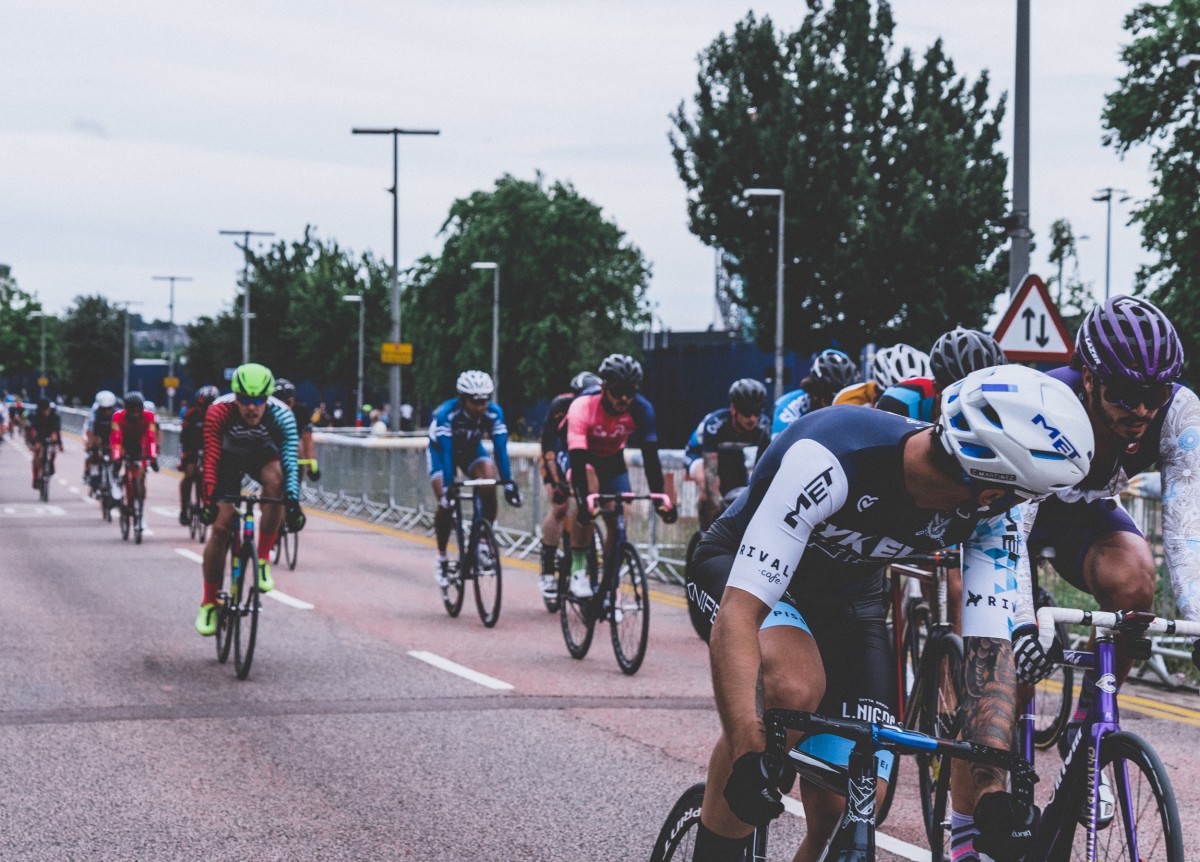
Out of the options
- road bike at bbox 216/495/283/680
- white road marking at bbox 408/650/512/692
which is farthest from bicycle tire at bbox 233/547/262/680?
white road marking at bbox 408/650/512/692

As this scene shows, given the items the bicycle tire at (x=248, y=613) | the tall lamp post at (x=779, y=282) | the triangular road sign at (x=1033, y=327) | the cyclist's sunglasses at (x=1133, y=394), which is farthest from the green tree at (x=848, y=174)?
the cyclist's sunglasses at (x=1133, y=394)

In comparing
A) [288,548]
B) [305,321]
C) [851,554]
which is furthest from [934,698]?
[305,321]

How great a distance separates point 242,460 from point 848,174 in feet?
112

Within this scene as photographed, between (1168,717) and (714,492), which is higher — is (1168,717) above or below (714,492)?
below

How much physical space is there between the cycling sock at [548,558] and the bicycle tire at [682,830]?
778cm

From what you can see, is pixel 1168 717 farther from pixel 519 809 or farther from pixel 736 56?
pixel 736 56

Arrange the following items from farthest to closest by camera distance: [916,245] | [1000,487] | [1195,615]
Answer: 1. [916,245]
2. [1195,615]
3. [1000,487]

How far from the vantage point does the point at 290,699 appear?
870cm

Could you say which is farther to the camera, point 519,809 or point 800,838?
point 519,809

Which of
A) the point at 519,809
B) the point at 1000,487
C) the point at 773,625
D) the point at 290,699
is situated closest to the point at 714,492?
the point at 290,699

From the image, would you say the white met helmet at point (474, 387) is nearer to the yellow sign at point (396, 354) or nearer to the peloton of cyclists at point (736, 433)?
the peloton of cyclists at point (736, 433)

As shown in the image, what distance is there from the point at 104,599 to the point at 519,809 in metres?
8.04

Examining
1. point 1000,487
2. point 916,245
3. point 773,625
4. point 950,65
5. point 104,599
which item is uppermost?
point 950,65

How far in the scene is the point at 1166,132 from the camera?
3866cm
